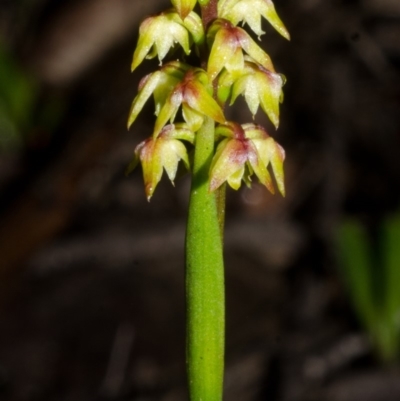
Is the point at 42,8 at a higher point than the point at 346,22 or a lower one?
higher

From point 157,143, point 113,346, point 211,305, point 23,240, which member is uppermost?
point 157,143

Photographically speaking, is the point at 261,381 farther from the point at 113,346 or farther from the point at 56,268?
the point at 56,268

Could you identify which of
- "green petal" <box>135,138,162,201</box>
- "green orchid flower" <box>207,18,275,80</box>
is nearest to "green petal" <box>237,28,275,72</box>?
"green orchid flower" <box>207,18,275,80</box>

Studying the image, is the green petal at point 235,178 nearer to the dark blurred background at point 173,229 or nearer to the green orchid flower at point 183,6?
the green orchid flower at point 183,6

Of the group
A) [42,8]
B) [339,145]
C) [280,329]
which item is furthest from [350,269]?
[42,8]

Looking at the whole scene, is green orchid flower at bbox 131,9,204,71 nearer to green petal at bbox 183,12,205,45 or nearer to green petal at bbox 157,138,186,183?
green petal at bbox 183,12,205,45

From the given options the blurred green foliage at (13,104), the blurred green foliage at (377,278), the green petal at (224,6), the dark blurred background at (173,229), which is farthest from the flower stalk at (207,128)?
the blurred green foliage at (13,104)
